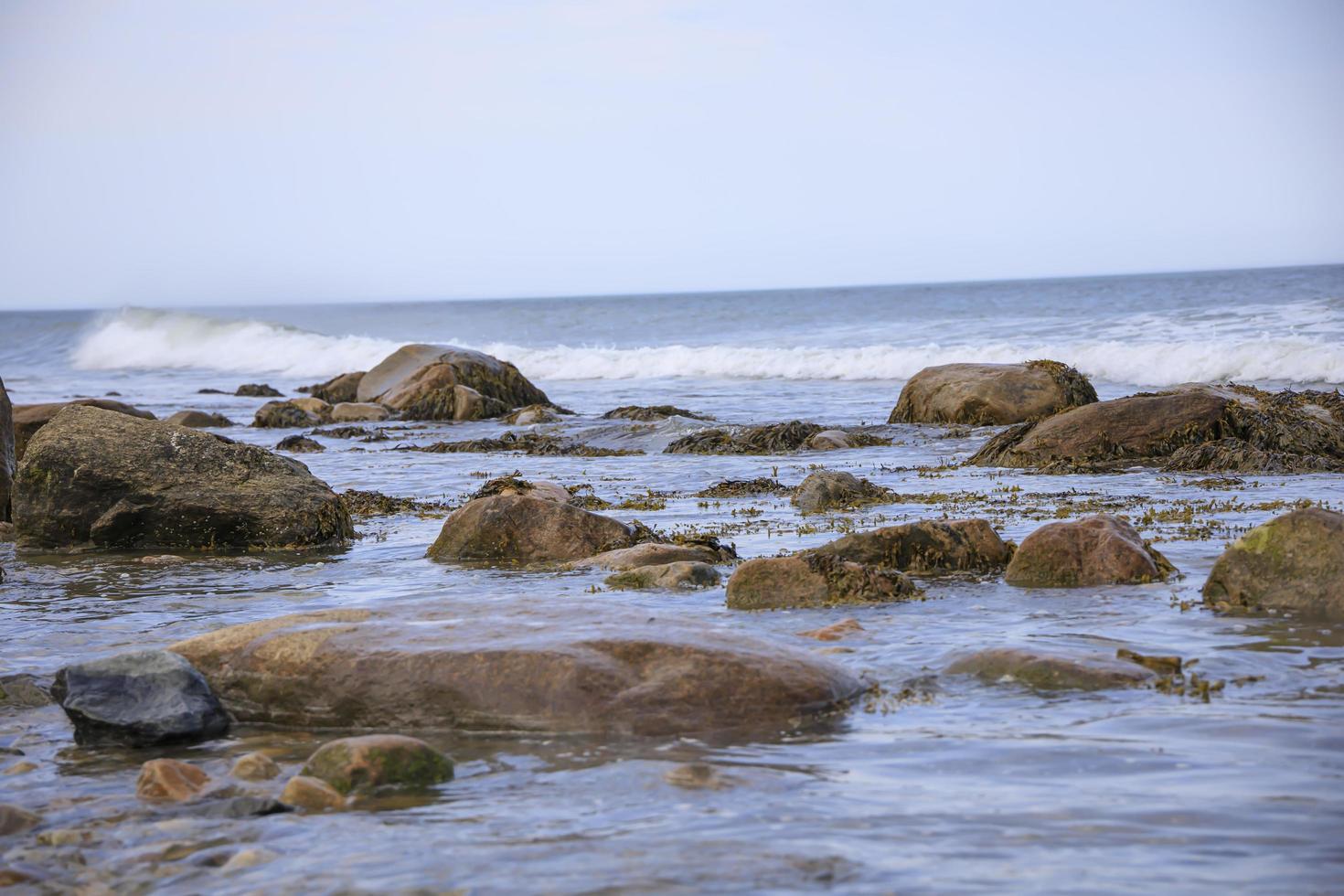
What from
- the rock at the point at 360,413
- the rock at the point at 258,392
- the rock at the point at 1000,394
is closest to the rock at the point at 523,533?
the rock at the point at 1000,394

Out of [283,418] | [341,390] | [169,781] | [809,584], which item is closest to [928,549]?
[809,584]

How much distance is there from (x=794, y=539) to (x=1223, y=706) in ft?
17.0

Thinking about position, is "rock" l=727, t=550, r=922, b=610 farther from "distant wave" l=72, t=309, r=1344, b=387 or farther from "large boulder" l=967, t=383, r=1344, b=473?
"distant wave" l=72, t=309, r=1344, b=387

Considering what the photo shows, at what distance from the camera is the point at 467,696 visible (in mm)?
5562

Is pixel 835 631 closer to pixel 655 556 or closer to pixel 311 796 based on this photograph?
pixel 655 556

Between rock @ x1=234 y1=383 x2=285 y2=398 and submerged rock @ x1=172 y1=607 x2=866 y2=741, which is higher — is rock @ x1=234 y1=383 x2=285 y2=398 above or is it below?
below

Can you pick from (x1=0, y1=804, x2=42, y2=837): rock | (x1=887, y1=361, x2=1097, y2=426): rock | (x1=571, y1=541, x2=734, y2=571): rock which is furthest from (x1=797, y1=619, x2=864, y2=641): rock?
(x1=887, y1=361, x2=1097, y2=426): rock

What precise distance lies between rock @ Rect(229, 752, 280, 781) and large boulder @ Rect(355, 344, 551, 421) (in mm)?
20374

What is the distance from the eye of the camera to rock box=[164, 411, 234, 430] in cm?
2398

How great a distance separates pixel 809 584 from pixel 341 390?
25138mm

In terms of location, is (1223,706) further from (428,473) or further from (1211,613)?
(428,473)

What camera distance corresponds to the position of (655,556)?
9.01m

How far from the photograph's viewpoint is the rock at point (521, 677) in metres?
5.41

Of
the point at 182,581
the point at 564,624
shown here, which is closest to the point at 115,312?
the point at 182,581
